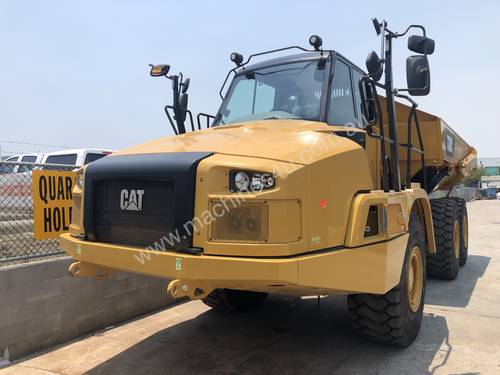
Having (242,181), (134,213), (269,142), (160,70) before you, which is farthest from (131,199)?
(160,70)

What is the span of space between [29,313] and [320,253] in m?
2.98

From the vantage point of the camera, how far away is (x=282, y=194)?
2.82 metres

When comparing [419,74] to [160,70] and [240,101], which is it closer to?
[240,101]

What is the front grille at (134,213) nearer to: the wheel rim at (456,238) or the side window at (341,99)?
the side window at (341,99)

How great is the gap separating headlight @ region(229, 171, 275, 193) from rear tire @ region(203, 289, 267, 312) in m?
2.58

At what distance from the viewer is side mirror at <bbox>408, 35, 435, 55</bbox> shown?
3.92 meters

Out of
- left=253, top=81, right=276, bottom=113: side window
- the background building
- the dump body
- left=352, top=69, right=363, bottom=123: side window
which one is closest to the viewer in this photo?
left=352, top=69, right=363, bottom=123: side window

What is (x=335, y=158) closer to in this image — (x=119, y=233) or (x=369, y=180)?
(x=369, y=180)

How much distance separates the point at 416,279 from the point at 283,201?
8.02 feet

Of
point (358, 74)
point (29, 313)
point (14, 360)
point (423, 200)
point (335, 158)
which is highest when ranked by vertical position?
point (358, 74)

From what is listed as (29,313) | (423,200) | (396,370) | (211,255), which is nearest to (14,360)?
(29,313)

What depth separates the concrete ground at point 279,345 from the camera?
13.0ft

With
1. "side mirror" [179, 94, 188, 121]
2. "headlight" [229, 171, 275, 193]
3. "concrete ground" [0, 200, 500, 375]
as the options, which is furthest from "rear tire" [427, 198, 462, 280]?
"headlight" [229, 171, 275, 193]

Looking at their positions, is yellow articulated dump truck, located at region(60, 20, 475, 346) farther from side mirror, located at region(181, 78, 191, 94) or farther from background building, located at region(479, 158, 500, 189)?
background building, located at region(479, 158, 500, 189)
